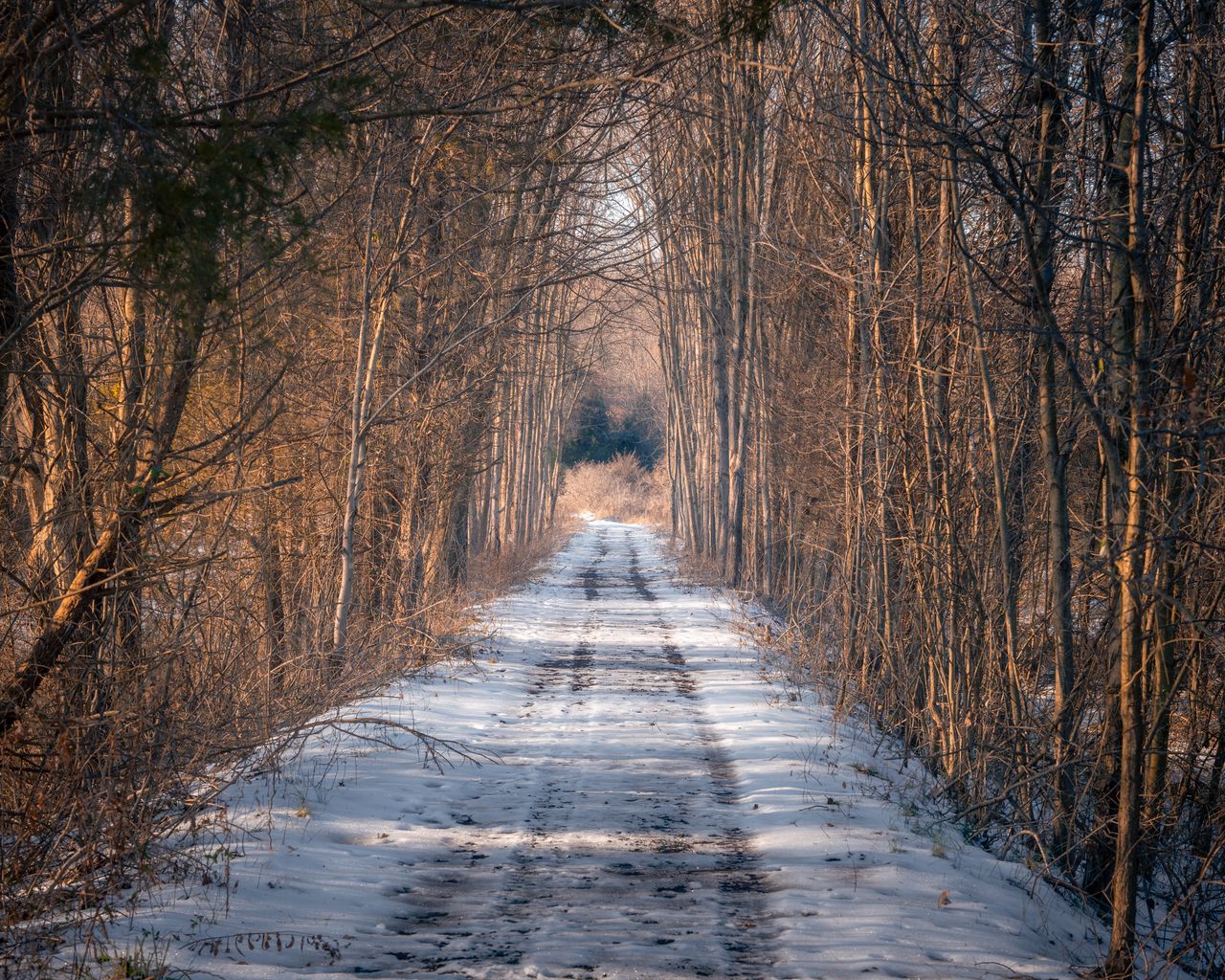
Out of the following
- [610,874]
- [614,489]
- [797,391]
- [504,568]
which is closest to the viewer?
[610,874]

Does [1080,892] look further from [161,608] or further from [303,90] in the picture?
[303,90]

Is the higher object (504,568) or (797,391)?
(797,391)

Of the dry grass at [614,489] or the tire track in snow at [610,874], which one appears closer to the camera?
the tire track in snow at [610,874]

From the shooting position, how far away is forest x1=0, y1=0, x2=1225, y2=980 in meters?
4.76

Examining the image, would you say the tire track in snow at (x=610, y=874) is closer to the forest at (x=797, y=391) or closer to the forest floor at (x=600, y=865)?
the forest floor at (x=600, y=865)

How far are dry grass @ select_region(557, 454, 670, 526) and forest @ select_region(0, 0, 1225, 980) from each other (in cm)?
4691

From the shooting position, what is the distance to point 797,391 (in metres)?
13.0

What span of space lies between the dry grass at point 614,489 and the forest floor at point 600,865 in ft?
161

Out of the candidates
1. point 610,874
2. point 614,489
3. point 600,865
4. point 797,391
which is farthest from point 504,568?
A: point 614,489

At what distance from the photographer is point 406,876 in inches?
223

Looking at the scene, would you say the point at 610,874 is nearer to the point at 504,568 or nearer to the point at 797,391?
the point at 797,391

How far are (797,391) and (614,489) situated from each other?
162 feet

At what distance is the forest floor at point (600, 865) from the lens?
4629 millimetres

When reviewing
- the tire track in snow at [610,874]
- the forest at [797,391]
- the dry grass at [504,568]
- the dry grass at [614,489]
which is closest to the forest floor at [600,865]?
the tire track in snow at [610,874]
